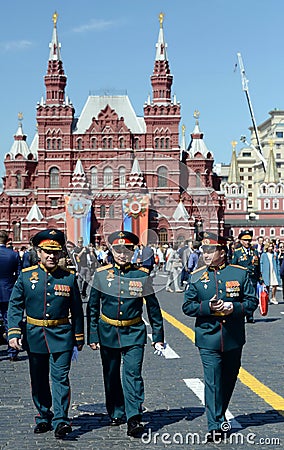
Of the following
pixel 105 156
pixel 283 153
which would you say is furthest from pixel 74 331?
pixel 283 153

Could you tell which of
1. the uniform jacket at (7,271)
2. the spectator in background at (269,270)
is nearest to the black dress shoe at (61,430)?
the uniform jacket at (7,271)

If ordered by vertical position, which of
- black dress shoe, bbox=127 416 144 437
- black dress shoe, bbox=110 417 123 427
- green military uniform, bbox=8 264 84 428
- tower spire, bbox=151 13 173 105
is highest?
tower spire, bbox=151 13 173 105

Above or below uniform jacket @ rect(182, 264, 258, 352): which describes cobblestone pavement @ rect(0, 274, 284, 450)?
below

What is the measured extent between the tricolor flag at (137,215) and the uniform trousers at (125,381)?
1.09 m

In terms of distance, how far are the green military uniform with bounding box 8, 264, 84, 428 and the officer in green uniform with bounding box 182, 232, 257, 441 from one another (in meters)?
1.01

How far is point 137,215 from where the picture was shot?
7.50 metres

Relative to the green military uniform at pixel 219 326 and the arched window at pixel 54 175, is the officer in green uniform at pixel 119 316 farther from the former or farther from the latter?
the arched window at pixel 54 175

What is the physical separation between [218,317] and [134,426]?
1.12m

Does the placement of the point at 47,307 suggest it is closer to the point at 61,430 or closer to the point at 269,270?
the point at 61,430

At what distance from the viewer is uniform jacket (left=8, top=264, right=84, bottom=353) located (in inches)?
250

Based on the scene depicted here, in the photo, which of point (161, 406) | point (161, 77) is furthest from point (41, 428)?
point (161, 77)

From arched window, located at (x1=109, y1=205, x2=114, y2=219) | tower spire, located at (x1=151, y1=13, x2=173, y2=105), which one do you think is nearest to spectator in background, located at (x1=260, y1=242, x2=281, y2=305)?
arched window, located at (x1=109, y1=205, x2=114, y2=219)

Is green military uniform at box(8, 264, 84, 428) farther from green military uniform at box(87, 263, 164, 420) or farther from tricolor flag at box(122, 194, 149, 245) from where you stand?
tricolor flag at box(122, 194, 149, 245)

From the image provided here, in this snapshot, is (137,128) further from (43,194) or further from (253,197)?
(253,197)
